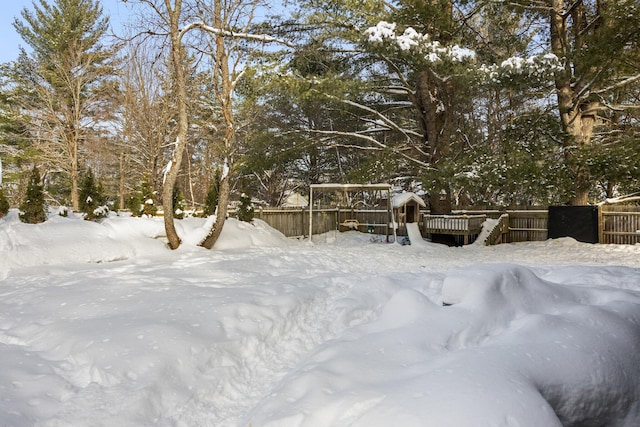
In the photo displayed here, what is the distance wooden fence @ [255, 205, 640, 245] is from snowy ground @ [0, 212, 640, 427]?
653cm

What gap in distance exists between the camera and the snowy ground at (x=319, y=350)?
88.2 inches

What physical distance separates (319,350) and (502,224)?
1194cm

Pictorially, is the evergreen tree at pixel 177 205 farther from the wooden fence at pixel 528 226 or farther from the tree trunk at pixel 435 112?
the wooden fence at pixel 528 226

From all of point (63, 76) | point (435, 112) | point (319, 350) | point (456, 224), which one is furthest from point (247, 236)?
point (63, 76)

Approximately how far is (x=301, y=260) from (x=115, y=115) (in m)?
15.3

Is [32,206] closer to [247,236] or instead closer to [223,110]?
[223,110]

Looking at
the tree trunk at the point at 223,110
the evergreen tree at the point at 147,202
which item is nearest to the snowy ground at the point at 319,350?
the tree trunk at the point at 223,110

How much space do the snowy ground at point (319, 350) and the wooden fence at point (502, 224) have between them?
257 inches

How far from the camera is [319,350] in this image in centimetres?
359

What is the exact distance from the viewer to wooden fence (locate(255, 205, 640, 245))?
11.2 m

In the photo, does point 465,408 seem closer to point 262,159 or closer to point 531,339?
point 531,339

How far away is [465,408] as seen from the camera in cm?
190

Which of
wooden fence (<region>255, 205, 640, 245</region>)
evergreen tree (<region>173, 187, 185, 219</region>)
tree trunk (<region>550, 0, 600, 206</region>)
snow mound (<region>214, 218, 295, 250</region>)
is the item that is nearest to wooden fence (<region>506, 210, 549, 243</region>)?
wooden fence (<region>255, 205, 640, 245</region>)

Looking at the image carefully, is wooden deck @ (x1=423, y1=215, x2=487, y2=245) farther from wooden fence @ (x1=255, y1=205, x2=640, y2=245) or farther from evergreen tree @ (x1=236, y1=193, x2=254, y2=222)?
evergreen tree @ (x1=236, y1=193, x2=254, y2=222)
